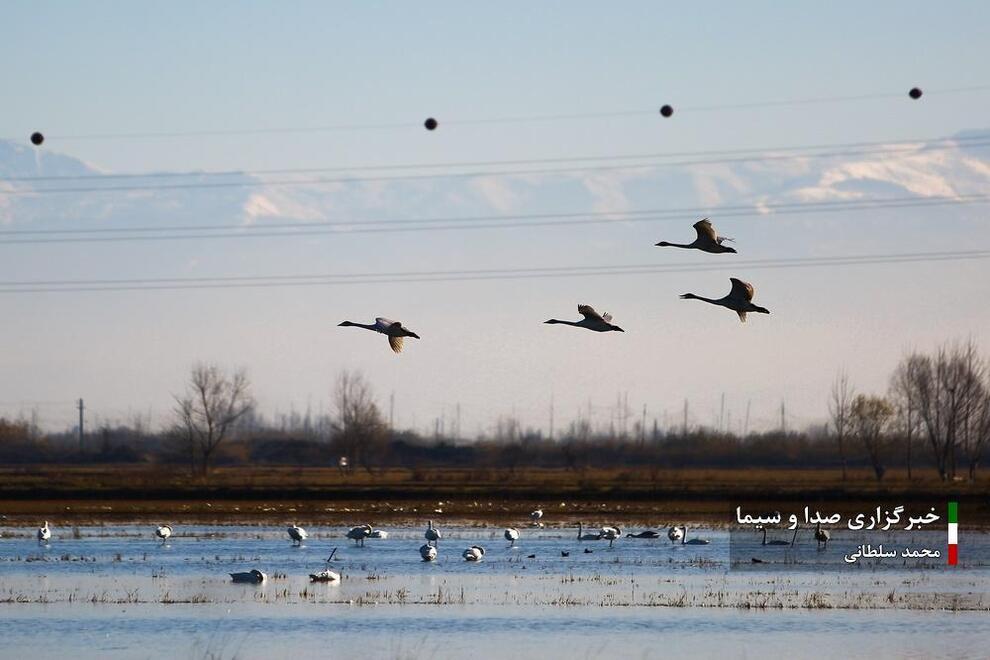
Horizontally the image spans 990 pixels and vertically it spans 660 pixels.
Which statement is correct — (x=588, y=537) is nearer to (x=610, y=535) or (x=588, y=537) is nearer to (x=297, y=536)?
(x=610, y=535)

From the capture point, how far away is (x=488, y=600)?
1385 inches

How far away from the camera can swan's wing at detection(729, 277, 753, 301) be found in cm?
2705

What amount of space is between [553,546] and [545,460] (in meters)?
93.4

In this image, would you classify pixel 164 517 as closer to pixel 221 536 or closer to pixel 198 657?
pixel 221 536

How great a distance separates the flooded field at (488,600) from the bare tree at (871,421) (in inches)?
2432

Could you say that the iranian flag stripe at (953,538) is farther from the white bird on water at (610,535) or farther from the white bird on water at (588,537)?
the white bird on water at (588,537)

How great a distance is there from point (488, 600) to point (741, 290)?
436 inches

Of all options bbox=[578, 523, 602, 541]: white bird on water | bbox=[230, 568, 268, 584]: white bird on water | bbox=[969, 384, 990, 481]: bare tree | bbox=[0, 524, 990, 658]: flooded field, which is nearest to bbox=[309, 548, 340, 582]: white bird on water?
bbox=[0, 524, 990, 658]: flooded field

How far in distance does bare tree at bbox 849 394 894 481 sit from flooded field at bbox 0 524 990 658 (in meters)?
61.8

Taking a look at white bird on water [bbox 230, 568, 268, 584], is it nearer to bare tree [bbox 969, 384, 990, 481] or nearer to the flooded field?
the flooded field

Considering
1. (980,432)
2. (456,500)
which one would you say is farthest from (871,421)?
(456,500)

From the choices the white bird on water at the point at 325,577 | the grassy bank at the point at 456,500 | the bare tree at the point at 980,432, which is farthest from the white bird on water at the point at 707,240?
the bare tree at the point at 980,432

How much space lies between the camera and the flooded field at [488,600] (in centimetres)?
2952

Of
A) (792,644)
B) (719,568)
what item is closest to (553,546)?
(719,568)
